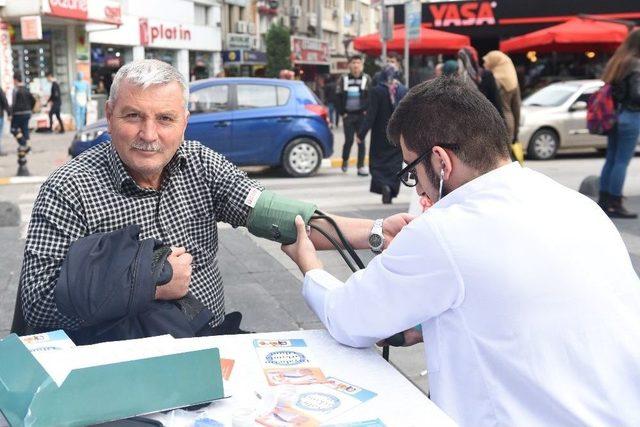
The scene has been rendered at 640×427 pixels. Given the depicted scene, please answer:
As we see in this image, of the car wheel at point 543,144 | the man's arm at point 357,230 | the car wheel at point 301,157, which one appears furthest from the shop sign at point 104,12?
the man's arm at point 357,230

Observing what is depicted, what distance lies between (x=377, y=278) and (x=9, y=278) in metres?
4.34

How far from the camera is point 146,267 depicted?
189 cm

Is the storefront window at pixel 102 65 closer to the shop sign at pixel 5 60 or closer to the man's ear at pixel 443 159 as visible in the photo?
the shop sign at pixel 5 60

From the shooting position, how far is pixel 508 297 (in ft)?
5.36

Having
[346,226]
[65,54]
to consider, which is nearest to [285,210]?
[346,226]

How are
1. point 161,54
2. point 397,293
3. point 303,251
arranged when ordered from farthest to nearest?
point 161,54
point 303,251
point 397,293

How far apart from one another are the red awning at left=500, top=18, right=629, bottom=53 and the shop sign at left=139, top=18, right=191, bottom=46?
15.4m

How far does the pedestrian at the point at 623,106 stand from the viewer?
7.05 metres

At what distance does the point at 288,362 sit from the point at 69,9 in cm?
2363

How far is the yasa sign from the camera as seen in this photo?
81.9 feet

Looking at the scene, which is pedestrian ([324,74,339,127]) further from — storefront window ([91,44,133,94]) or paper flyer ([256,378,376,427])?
paper flyer ([256,378,376,427])

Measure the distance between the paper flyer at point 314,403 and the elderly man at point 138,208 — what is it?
1.71 feet

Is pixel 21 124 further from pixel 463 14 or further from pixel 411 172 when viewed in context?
pixel 463 14

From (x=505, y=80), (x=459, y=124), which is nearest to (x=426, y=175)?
(x=459, y=124)
